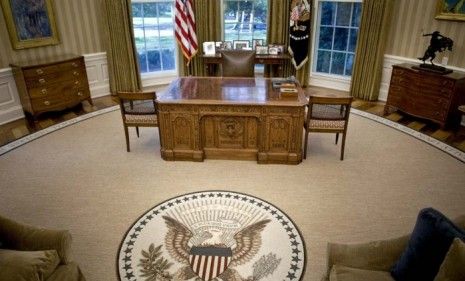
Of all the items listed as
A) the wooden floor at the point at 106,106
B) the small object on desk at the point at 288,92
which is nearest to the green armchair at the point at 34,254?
the small object on desk at the point at 288,92

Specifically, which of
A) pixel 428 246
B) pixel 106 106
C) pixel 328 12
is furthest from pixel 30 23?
pixel 428 246

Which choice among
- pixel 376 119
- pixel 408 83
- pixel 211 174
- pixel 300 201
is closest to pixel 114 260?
pixel 211 174

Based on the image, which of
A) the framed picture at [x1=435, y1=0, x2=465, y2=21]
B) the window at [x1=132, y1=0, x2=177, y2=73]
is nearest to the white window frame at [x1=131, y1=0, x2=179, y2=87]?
the window at [x1=132, y1=0, x2=177, y2=73]

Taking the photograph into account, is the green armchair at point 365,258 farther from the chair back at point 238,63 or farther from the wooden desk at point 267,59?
the wooden desk at point 267,59

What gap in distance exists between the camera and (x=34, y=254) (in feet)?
6.21

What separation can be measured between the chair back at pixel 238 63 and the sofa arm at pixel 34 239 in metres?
3.46

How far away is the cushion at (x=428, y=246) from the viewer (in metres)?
1.72

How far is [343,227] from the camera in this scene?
120 inches

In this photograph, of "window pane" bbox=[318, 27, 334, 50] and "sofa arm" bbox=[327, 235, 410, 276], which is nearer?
"sofa arm" bbox=[327, 235, 410, 276]

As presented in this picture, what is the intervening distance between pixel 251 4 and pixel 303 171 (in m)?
3.89

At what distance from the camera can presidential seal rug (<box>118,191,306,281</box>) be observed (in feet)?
8.54

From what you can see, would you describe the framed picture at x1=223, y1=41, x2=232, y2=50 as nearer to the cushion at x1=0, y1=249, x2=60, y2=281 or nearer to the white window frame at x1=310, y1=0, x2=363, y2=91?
the white window frame at x1=310, y1=0, x2=363, y2=91

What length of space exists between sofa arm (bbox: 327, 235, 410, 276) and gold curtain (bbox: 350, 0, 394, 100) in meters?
4.45

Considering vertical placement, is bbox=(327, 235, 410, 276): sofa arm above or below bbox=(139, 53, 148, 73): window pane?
below
